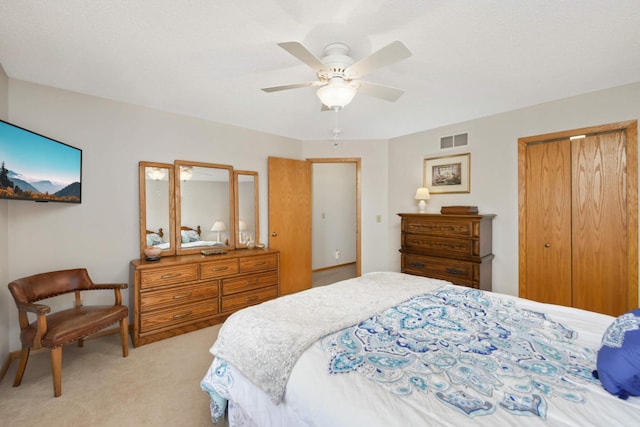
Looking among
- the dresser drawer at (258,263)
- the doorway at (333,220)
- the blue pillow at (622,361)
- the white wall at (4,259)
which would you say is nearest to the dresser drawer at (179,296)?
the dresser drawer at (258,263)

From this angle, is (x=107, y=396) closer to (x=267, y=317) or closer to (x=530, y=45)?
(x=267, y=317)

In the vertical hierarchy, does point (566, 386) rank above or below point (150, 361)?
above

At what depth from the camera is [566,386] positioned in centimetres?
101

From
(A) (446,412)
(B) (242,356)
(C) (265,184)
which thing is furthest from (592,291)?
(C) (265,184)

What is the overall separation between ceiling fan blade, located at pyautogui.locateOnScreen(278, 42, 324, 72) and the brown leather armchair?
7.78 feet

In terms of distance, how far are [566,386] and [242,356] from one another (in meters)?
1.35

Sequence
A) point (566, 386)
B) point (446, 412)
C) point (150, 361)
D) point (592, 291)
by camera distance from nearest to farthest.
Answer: point (446, 412)
point (566, 386)
point (150, 361)
point (592, 291)

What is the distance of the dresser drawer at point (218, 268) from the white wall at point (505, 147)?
2680mm

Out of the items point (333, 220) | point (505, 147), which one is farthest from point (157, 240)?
point (505, 147)

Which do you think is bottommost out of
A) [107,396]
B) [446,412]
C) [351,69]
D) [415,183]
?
[107,396]

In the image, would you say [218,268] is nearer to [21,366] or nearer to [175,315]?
[175,315]

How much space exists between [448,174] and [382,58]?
2616mm

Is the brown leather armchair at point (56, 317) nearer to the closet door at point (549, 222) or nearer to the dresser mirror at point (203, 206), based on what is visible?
the dresser mirror at point (203, 206)

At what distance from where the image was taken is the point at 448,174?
3.86 metres
